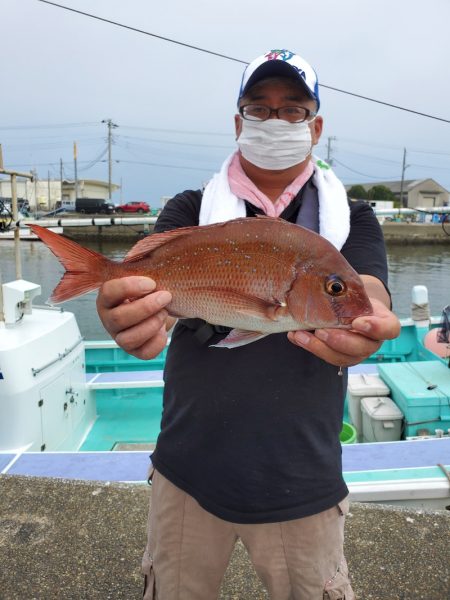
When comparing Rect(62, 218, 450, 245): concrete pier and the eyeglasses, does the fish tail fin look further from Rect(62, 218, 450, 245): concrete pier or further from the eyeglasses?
Rect(62, 218, 450, 245): concrete pier

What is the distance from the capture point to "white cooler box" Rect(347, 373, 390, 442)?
5.69 metres

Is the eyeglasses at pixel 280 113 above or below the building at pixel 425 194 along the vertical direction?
below

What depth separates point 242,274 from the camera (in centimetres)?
153

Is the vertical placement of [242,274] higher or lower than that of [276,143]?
lower

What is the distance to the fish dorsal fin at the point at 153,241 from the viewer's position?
62.2 inches

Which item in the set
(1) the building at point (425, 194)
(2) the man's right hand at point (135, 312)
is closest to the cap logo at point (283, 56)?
(2) the man's right hand at point (135, 312)

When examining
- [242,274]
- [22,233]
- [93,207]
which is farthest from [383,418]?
[93,207]

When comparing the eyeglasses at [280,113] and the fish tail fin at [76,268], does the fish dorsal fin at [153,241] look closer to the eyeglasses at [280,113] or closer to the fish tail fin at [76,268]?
the fish tail fin at [76,268]

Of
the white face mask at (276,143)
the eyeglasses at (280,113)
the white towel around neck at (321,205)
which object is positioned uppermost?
the eyeglasses at (280,113)

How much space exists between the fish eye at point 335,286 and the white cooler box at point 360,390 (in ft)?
15.1

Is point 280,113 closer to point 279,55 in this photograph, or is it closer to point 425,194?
point 279,55

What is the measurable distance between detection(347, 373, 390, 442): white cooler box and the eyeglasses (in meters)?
4.45

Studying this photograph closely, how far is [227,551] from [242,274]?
107 cm

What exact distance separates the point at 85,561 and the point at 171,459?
1302 mm
